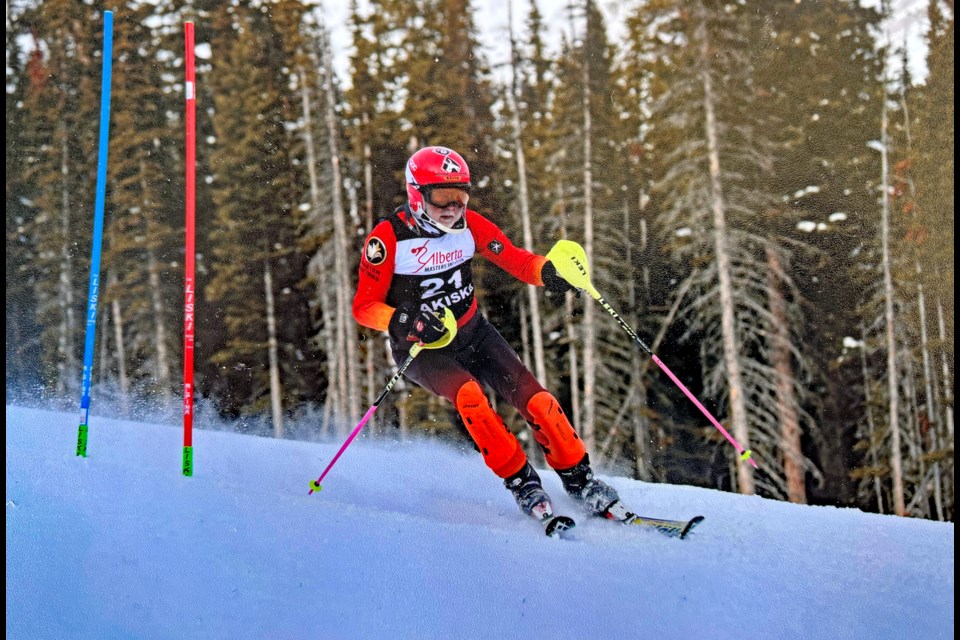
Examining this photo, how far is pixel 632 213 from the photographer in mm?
4688

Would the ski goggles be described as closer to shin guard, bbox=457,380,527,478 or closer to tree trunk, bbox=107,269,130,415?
shin guard, bbox=457,380,527,478

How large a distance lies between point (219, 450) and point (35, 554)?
46.5 inches

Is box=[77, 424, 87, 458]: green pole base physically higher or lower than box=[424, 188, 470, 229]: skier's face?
lower

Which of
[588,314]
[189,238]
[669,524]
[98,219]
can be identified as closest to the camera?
[669,524]

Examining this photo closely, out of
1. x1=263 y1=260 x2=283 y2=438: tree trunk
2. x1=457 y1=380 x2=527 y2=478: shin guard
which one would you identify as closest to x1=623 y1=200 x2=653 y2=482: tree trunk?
x1=457 y1=380 x2=527 y2=478: shin guard

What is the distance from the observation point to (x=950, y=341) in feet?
14.1

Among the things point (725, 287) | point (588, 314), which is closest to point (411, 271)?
point (588, 314)

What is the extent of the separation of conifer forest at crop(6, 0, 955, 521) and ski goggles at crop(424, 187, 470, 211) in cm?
57

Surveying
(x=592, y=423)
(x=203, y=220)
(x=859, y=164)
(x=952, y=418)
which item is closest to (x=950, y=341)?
(x=952, y=418)

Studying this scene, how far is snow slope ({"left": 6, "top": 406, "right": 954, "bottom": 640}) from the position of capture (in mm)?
3119

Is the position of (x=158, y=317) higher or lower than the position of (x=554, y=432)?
higher

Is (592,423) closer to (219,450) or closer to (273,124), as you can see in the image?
(219,450)

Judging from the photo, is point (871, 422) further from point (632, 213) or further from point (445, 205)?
point (445, 205)

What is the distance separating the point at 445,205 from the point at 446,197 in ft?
0.13
